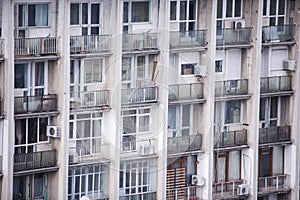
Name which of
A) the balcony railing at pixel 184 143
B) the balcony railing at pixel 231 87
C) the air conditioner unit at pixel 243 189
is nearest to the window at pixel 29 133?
the balcony railing at pixel 184 143

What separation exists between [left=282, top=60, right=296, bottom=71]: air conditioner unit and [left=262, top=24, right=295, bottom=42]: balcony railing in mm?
281

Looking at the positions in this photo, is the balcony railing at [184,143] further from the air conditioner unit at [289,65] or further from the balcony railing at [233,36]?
the air conditioner unit at [289,65]

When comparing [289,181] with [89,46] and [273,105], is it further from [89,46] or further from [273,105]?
[89,46]

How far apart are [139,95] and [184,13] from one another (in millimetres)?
1177

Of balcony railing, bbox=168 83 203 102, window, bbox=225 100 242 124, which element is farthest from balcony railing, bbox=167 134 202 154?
window, bbox=225 100 242 124

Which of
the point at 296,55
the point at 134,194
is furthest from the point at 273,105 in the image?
the point at 134,194

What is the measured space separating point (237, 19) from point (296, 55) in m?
0.98

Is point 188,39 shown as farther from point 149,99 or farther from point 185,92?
point 149,99

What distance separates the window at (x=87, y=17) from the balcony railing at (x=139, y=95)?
2.54ft

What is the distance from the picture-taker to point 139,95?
12609mm

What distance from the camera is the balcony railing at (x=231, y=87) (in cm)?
1330

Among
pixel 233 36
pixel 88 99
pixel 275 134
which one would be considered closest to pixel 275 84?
pixel 275 134

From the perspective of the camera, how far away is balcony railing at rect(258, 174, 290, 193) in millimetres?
13859

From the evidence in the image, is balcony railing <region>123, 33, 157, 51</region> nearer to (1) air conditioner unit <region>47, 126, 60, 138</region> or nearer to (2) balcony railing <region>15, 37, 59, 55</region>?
(2) balcony railing <region>15, 37, 59, 55</region>
